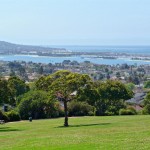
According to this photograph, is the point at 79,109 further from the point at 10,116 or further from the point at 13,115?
the point at 10,116

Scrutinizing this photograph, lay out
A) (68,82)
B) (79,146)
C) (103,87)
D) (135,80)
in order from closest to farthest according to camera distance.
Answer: (79,146) < (68,82) < (103,87) < (135,80)

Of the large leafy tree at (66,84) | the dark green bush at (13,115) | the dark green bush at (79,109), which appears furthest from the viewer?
the dark green bush at (79,109)

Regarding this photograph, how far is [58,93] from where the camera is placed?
1345 inches

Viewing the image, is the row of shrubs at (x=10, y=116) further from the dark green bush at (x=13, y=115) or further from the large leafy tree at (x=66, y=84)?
the large leafy tree at (x=66, y=84)

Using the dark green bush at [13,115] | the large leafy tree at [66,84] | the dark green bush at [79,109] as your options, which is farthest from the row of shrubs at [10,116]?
the large leafy tree at [66,84]

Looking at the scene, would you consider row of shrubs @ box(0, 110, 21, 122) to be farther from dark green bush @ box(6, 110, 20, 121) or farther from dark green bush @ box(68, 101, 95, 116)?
dark green bush @ box(68, 101, 95, 116)

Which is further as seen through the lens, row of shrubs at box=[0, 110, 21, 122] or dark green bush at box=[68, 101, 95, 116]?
dark green bush at box=[68, 101, 95, 116]

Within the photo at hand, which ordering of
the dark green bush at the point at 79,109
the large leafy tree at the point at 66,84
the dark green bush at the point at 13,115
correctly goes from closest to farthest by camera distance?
the large leafy tree at the point at 66,84, the dark green bush at the point at 13,115, the dark green bush at the point at 79,109

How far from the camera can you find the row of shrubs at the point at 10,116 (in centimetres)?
4771

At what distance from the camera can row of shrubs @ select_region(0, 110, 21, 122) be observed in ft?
157

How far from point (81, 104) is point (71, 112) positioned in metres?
1.79

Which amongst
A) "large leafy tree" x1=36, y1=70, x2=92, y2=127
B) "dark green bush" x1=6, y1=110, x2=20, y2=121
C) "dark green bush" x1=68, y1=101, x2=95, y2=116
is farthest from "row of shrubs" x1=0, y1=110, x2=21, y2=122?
"large leafy tree" x1=36, y1=70, x2=92, y2=127

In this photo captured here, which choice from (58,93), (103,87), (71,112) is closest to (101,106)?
(103,87)

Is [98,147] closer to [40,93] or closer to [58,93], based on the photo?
[58,93]
